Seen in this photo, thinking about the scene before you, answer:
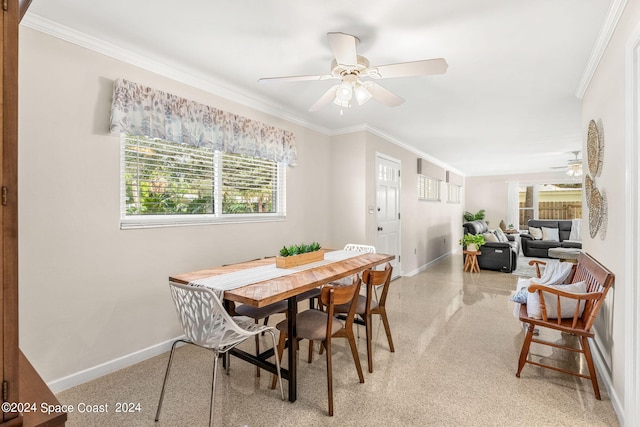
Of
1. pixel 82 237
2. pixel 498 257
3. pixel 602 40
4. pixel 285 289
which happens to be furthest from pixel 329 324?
pixel 498 257

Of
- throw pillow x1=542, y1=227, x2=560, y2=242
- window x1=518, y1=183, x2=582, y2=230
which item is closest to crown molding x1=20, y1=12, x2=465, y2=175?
throw pillow x1=542, y1=227, x2=560, y2=242

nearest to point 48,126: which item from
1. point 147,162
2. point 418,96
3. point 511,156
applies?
point 147,162

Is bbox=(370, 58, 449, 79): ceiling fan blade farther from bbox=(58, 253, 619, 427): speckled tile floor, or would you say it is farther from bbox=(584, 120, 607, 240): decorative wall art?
bbox=(58, 253, 619, 427): speckled tile floor

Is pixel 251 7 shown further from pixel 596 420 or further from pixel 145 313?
pixel 596 420

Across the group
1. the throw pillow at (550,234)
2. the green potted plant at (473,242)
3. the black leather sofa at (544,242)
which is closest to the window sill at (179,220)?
the green potted plant at (473,242)

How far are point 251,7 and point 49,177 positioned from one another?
5.56 feet

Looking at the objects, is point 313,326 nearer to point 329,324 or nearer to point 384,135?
point 329,324

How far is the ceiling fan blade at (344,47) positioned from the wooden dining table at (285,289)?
1.41 meters

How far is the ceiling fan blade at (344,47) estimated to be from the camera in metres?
Answer: 1.74

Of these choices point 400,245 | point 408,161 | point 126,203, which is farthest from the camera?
point 408,161

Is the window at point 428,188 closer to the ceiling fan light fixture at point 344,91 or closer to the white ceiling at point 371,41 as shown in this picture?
the white ceiling at point 371,41

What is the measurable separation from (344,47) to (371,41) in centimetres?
52

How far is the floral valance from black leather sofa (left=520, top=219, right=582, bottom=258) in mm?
6730

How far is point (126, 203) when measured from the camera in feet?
8.07
